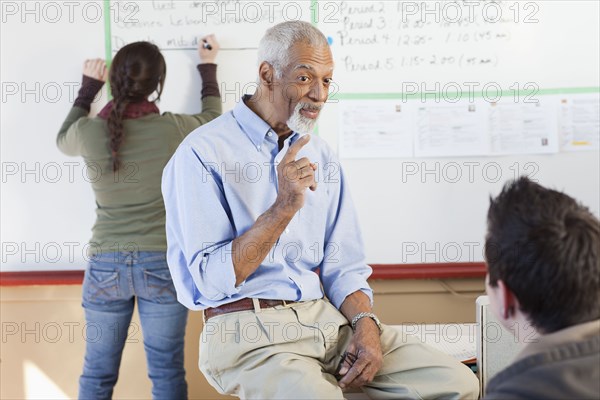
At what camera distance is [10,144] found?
2.49 m

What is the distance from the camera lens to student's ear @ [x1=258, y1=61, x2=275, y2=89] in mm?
1787

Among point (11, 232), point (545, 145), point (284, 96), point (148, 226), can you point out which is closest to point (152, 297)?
point (148, 226)

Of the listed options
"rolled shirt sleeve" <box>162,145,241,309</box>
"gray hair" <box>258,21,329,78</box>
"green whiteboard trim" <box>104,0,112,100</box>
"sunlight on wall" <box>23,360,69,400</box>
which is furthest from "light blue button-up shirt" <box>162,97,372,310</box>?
"sunlight on wall" <box>23,360,69,400</box>

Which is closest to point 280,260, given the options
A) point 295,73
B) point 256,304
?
point 256,304

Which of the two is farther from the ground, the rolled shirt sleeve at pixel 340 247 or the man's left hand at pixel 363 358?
the rolled shirt sleeve at pixel 340 247

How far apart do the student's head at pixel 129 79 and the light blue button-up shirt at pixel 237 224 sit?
52 centimetres

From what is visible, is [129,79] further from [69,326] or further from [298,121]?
[69,326]

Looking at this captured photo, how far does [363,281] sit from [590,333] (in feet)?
2.89

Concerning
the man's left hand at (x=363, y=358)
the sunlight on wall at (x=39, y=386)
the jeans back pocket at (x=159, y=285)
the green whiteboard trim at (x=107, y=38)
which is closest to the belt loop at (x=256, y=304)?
the man's left hand at (x=363, y=358)

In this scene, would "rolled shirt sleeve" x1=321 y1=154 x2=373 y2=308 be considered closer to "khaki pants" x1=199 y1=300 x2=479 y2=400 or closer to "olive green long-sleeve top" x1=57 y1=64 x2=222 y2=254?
"khaki pants" x1=199 y1=300 x2=479 y2=400

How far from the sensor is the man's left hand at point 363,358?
1606mm

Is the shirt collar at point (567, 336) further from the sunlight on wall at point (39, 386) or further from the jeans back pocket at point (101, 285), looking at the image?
the sunlight on wall at point (39, 386)

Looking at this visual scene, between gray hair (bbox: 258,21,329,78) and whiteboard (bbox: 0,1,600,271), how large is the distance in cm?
68

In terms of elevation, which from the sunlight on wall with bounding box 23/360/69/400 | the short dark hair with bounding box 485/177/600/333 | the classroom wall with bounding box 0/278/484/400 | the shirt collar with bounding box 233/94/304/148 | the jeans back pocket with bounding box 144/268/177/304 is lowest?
the sunlight on wall with bounding box 23/360/69/400
